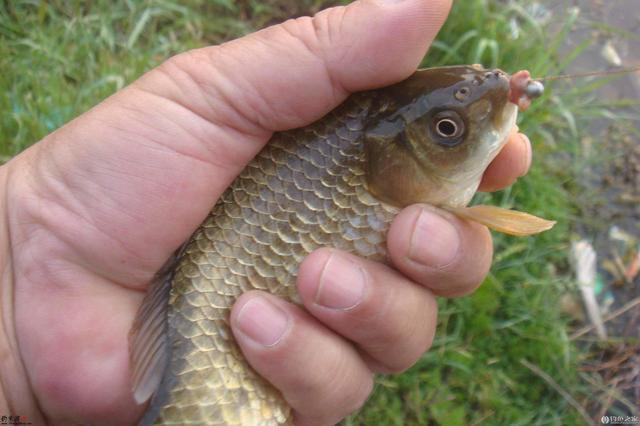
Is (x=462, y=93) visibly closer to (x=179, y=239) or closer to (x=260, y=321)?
(x=260, y=321)

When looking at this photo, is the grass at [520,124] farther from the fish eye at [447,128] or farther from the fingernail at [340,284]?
the fish eye at [447,128]

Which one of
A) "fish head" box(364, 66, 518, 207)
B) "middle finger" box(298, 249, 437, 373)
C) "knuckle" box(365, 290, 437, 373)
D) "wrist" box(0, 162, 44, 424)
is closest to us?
"fish head" box(364, 66, 518, 207)

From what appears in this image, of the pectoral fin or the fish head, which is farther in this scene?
the pectoral fin

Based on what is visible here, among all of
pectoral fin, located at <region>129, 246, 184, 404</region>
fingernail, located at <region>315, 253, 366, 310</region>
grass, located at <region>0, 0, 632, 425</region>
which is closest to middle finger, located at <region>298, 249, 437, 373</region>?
fingernail, located at <region>315, 253, 366, 310</region>

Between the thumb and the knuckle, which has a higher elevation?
the thumb

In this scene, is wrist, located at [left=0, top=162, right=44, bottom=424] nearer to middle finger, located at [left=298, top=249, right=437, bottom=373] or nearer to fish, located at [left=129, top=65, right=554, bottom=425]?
fish, located at [left=129, top=65, right=554, bottom=425]

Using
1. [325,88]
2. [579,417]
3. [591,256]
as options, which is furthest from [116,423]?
[591,256]

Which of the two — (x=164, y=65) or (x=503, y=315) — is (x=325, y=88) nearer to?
(x=164, y=65)
